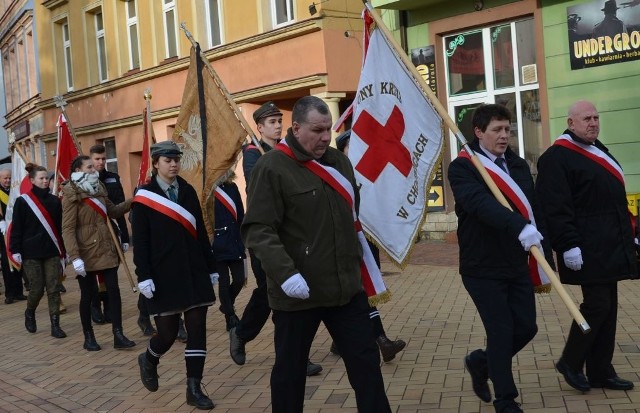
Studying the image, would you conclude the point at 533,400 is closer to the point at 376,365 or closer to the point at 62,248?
the point at 376,365

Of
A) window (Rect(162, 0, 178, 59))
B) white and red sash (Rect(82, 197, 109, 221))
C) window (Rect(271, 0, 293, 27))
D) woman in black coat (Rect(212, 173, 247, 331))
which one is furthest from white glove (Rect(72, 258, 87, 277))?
window (Rect(162, 0, 178, 59))

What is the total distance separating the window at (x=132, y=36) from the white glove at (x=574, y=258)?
20.8m

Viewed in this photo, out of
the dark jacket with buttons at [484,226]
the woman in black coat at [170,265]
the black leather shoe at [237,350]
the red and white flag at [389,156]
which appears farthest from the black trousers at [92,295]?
the dark jacket with buttons at [484,226]

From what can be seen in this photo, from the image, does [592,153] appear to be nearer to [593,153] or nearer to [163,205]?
[593,153]

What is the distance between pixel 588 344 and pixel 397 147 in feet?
5.91

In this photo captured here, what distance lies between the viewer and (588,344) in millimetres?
6016

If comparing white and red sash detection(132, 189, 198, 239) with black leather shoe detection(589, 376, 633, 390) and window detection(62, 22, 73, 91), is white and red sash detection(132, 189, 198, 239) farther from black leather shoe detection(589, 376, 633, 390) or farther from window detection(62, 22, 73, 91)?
window detection(62, 22, 73, 91)

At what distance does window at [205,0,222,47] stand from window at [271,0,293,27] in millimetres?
2164

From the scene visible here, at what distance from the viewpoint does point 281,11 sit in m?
19.1

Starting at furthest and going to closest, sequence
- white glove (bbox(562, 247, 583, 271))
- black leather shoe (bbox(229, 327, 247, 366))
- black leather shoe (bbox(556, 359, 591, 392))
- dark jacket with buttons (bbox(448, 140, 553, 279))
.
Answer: black leather shoe (bbox(229, 327, 247, 366))
black leather shoe (bbox(556, 359, 591, 392))
white glove (bbox(562, 247, 583, 271))
dark jacket with buttons (bbox(448, 140, 553, 279))

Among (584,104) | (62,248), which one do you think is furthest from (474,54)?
(584,104)

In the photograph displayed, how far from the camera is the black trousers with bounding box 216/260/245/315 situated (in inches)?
360

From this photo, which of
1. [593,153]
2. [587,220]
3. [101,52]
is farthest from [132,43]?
[587,220]

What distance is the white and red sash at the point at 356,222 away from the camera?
16.4 feet
